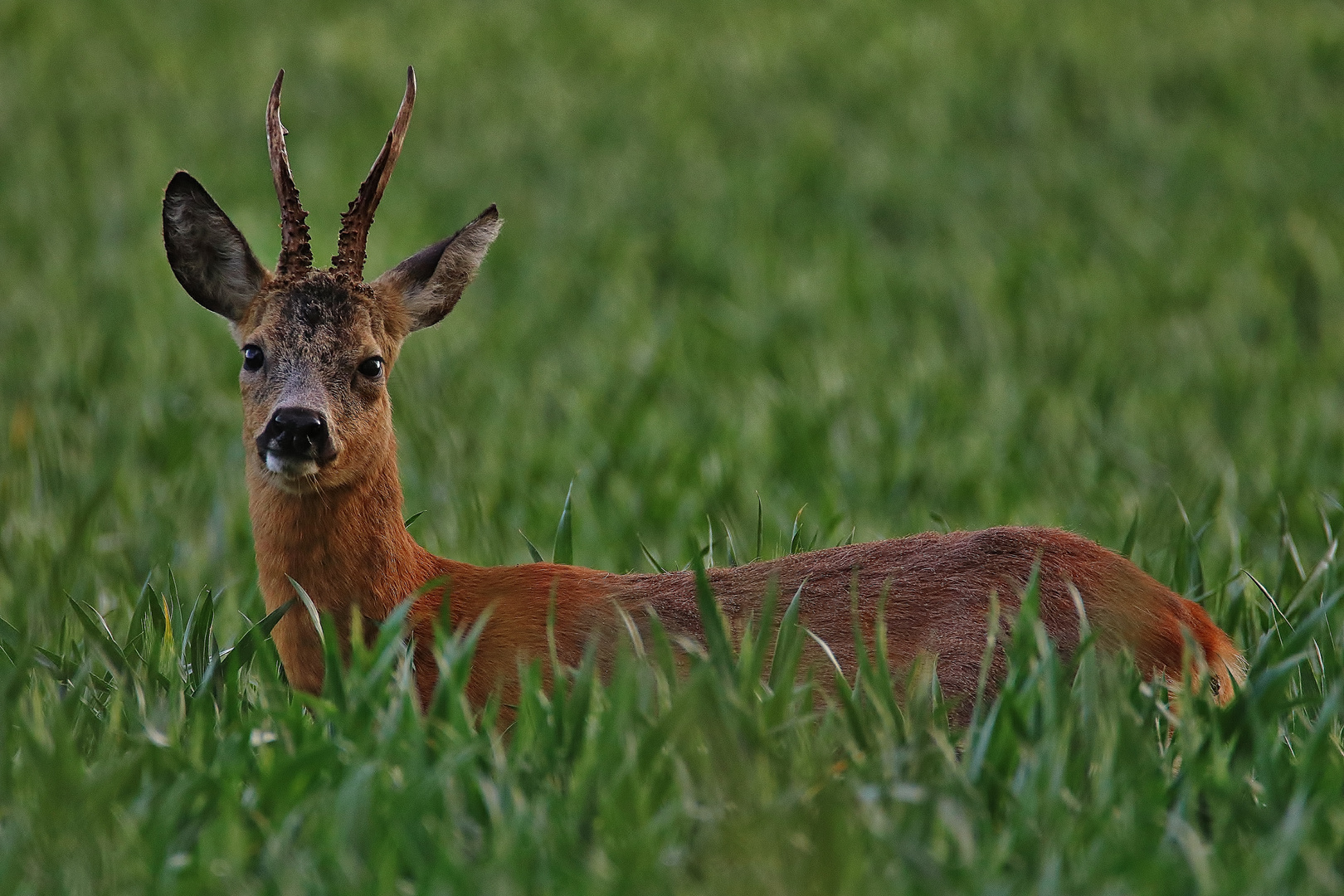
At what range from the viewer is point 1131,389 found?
6.44 meters

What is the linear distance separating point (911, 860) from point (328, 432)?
1368mm

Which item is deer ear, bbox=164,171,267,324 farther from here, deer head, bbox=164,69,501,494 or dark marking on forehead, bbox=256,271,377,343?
dark marking on forehead, bbox=256,271,377,343

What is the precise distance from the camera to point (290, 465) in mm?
3004

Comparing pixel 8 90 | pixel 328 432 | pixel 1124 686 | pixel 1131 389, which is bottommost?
pixel 1131 389

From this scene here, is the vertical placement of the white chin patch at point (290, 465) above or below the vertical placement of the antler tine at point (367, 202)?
below

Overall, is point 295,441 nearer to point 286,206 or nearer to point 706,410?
point 286,206

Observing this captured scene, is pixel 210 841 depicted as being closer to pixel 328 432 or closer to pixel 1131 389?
pixel 328 432

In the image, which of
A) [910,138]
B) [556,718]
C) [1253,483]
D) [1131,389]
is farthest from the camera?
[910,138]

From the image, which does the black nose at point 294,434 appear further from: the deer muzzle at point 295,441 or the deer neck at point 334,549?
the deer neck at point 334,549

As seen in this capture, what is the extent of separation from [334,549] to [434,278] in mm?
598

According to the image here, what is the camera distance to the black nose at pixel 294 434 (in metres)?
2.98

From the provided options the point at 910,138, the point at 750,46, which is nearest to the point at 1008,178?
the point at 910,138

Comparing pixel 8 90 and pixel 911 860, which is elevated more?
Result: pixel 8 90

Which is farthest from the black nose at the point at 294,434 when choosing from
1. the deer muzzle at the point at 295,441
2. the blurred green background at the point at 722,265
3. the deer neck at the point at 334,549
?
the blurred green background at the point at 722,265
